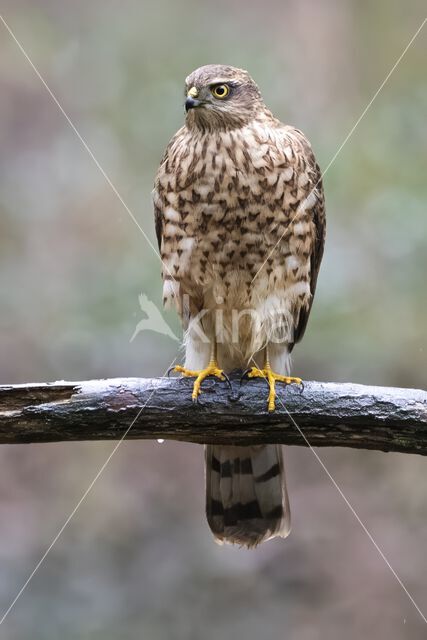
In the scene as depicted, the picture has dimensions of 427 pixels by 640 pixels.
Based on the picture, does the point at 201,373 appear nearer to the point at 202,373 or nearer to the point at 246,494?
the point at 202,373

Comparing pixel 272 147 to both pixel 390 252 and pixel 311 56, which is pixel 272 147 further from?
pixel 311 56

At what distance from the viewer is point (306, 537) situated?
484 cm

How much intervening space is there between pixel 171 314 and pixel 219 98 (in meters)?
1.28

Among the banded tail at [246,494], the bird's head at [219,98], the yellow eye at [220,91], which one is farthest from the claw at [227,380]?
the yellow eye at [220,91]

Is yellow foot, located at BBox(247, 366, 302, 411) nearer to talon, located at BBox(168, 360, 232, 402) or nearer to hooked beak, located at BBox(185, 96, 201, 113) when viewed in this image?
talon, located at BBox(168, 360, 232, 402)

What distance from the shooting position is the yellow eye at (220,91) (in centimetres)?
327

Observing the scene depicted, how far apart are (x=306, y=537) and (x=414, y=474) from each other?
699mm

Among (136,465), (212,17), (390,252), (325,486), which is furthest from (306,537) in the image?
(212,17)

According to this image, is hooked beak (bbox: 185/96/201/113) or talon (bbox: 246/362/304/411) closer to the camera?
talon (bbox: 246/362/304/411)

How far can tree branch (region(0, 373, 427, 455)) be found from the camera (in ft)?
9.41

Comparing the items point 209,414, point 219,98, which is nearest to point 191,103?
point 219,98

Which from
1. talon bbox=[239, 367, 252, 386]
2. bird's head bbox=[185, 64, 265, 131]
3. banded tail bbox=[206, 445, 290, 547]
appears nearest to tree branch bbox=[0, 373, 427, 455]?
talon bbox=[239, 367, 252, 386]

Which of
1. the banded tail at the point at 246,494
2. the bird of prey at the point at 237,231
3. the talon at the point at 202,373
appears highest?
the bird of prey at the point at 237,231

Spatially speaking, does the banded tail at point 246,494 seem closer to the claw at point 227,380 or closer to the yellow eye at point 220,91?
the claw at point 227,380
